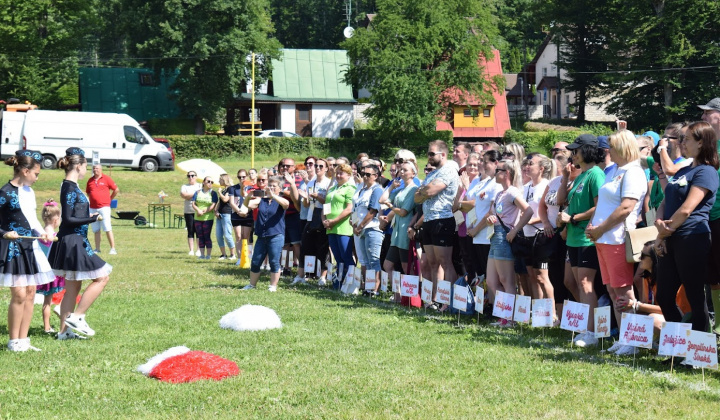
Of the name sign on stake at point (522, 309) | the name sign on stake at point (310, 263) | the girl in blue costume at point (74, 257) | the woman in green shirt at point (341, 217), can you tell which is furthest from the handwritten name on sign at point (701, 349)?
the name sign on stake at point (310, 263)

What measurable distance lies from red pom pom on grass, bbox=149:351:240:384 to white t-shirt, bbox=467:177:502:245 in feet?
12.1

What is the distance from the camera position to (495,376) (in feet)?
22.5

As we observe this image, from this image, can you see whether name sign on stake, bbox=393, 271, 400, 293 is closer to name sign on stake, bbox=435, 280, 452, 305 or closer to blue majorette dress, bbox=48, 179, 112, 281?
name sign on stake, bbox=435, 280, 452, 305

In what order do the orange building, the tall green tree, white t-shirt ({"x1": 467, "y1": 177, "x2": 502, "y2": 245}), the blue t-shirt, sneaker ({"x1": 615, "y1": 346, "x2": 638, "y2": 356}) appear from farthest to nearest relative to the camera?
the orange building → the tall green tree → white t-shirt ({"x1": 467, "y1": 177, "x2": 502, "y2": 245}) → sneaker ({"x1": 615, "y1": 346, "x2": 638, "y2": 356}) → the blue t-shirt

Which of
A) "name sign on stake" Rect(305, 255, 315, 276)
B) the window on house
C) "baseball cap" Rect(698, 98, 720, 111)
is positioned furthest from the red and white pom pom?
the window on house

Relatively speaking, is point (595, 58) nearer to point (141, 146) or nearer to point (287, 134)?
point (287, 134)

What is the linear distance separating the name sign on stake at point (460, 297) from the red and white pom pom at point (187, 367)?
124 inches

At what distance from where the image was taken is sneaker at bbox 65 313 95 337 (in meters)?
8.89

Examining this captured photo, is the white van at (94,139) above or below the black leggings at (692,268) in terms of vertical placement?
Answer: above

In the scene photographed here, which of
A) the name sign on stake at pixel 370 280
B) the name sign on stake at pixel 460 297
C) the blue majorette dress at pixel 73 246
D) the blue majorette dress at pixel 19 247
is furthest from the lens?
the name sign on stake at pixel 370 280

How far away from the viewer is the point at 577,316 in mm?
7871

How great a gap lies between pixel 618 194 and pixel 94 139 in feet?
123

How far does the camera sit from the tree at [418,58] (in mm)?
57219

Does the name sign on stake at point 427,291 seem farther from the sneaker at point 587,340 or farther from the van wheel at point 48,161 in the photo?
the van wheel at point 48,161
